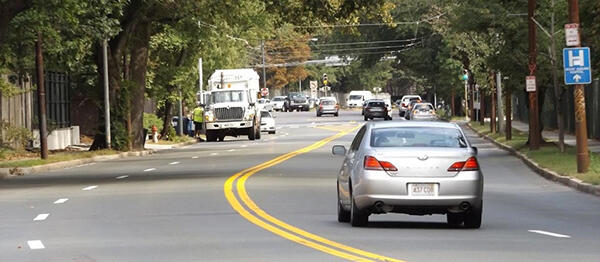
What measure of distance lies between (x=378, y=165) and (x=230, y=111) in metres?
47.3

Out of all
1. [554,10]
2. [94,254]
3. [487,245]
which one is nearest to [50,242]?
[94,254]

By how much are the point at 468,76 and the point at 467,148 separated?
67958 mm

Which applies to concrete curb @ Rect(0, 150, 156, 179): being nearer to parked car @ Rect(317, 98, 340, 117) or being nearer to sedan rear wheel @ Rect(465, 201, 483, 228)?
sedan rear wheel @ Rect(465, 201, 483, 228)

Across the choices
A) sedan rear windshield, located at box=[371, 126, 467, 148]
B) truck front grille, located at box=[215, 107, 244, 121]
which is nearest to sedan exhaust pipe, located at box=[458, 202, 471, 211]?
sedan rear windshield, located at box=[371, 126, 467, 148]

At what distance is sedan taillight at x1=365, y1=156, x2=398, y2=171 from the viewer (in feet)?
56.7

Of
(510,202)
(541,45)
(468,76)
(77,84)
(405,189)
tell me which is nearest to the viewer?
(405,189)

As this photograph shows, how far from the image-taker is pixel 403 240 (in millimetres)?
15750

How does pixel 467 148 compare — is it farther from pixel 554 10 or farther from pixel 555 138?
pixel 555 138

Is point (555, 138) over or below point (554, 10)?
below

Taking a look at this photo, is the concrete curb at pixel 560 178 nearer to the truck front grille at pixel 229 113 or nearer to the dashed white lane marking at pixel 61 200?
the dashed white lane marking at pixel 61 200

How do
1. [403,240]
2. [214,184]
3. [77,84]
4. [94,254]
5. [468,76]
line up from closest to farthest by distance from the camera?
[94,254] → [403,240] → [214,184] → [77,84] → [468,76]

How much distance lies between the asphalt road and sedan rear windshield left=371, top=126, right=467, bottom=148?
3.69ft

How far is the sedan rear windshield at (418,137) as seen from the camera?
698 inches

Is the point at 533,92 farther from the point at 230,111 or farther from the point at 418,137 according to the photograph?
the point at 230,111
